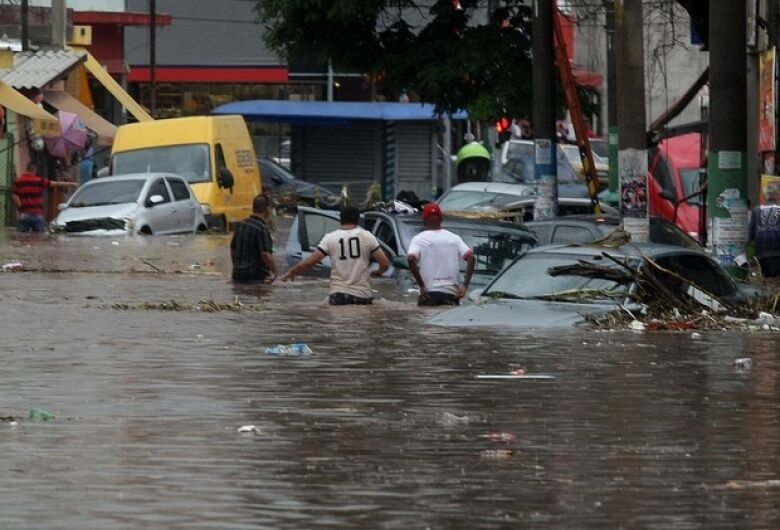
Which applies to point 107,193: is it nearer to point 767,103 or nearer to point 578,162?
point 767,103

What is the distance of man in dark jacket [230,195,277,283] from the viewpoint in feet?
73.7

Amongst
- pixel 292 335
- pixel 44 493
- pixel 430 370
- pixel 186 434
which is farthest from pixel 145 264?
pixel 44 493

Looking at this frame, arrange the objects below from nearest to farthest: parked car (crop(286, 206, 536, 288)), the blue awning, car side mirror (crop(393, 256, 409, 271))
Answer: car side mirror (crop(393, 256, 409, 271)), parked car (crop(286, 206, 536, 288)), the blue awning

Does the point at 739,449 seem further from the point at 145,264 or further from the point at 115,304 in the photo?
the point at 145,264

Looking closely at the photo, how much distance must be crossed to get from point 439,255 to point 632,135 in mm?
5037

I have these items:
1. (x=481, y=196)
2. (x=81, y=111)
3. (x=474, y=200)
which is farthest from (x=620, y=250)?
(x=81, y=111)

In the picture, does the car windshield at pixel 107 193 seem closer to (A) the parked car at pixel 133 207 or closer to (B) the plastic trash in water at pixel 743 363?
(A) the parked car at pixel 133 207

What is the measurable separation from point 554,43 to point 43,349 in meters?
14.4

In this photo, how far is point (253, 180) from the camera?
39.2 m

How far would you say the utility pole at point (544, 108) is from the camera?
28.0 metres

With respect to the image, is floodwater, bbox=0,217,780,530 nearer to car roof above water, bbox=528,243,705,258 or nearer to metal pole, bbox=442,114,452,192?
car roof above water, bbox=528,243,705,258

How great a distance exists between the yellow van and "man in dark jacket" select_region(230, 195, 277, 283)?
1373 cm

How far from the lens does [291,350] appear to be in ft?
52.4

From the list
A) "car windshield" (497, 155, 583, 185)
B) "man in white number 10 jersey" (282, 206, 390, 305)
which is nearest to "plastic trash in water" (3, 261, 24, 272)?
"man in white number 10 jersey" (282, 206, 390, 305)
